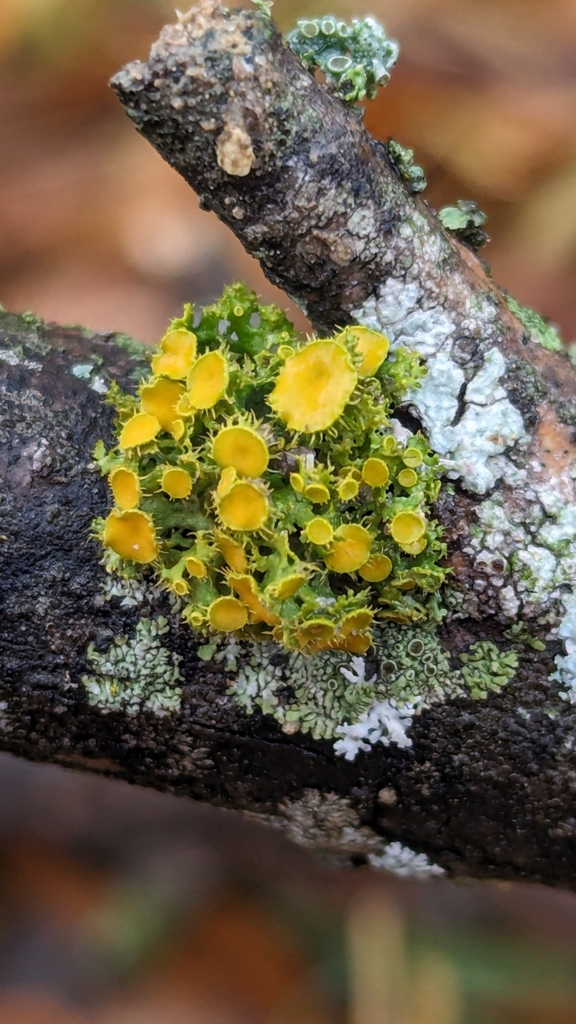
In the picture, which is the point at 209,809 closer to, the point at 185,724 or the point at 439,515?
the point at 185,724

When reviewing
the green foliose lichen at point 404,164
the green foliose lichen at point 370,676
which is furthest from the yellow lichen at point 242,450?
the green foliose lichen at point 404,164

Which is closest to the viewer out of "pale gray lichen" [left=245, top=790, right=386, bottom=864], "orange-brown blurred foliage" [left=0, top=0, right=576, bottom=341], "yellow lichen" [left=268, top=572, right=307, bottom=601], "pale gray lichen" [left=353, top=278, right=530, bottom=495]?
"yellow lichen" [left=268, top=572, right=307, bottom=601]

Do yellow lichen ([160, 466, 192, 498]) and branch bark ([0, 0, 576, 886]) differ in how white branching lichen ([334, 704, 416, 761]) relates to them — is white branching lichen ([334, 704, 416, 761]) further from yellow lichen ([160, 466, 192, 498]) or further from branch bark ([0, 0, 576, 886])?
yellow lichen ([160, 466, 192, 498])

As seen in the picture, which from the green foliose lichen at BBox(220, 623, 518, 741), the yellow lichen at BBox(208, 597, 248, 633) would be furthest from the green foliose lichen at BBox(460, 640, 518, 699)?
the yellow lichen at BBox(208, 597, 248, 633)

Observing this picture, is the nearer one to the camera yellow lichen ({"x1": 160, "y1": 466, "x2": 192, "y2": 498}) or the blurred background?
yellow lichen ({"x1": 160, "y1": 466, "x2": 192, "y2": 498})

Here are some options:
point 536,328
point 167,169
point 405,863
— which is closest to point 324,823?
point 405,863

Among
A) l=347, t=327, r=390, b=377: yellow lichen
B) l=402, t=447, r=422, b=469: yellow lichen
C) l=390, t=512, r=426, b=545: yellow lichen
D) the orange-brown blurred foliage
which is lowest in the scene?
l=390, t=512, r=426, b=545: yellow lichen
